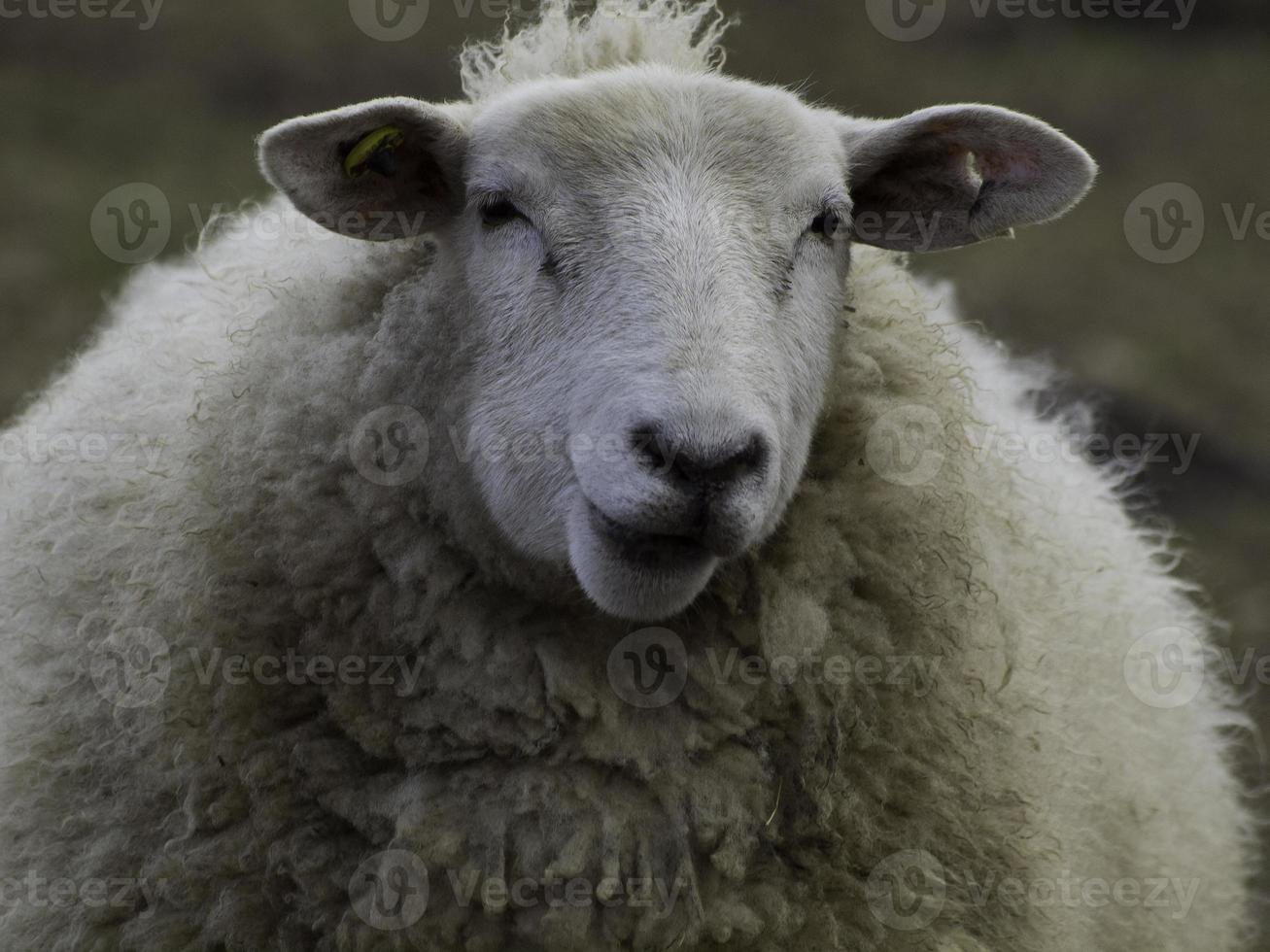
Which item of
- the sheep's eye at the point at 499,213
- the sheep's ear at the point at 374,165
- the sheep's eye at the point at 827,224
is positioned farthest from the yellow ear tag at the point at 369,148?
the sheep's eye at the point at 827,224

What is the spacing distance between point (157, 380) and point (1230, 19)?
1403 centimetres

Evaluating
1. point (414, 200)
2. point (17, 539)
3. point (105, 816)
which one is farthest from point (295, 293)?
point (105, 816)

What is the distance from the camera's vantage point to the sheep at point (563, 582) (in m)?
2.60

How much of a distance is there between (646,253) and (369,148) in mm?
648

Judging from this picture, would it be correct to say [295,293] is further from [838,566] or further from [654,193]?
[838,566]

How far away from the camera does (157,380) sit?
3283mm
